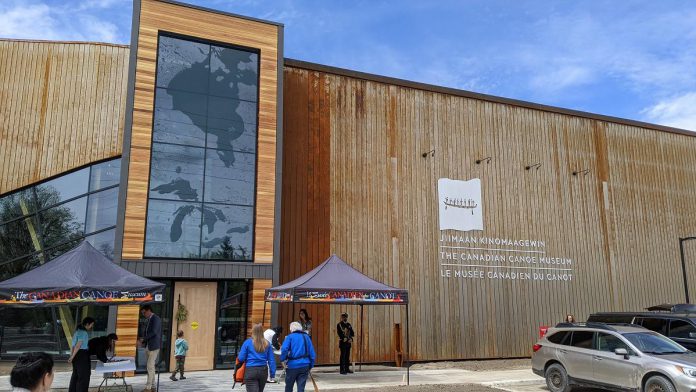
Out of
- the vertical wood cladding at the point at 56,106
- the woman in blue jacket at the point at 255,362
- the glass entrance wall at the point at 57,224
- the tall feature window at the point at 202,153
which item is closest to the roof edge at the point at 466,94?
the tall feature window at the point at 202,153

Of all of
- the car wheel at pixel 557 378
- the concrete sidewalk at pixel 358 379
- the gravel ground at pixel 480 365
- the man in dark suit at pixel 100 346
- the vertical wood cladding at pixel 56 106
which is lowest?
the gravel ground at pixel 480 365

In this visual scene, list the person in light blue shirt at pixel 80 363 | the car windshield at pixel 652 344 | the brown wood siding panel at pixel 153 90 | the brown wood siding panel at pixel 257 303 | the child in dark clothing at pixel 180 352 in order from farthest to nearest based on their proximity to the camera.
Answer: the brown wood siding panel at pixel 257 303
the brown wood siding panel at pixel 153 90
the child in dark clothing at pixel 180 352
the car windshield at pixel 652 344
the person in light blue shirt at pixel 80 363

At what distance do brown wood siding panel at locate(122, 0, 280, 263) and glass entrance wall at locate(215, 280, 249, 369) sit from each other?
109cm

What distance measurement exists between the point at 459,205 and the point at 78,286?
1431 centimetres

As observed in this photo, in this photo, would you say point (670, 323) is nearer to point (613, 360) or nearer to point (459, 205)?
point (613, 360)

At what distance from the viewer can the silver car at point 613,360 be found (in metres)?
10.9

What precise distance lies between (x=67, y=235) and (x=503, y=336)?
1538 cm

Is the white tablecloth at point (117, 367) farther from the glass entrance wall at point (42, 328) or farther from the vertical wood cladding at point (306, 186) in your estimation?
the vertical wood cladding at point (306, 186)

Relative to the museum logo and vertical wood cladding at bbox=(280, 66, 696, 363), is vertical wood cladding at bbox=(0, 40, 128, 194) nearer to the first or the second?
vertical wood cladding at bbox=(280, 66, 696, 363)

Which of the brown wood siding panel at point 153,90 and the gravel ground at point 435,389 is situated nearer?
the gravel ground at point 435,389

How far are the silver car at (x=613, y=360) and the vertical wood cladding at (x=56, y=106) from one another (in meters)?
13.8

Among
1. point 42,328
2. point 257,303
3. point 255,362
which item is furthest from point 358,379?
point 42,328

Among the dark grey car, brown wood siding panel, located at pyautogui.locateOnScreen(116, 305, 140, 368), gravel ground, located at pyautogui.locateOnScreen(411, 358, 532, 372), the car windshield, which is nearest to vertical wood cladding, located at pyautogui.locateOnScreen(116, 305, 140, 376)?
brown wood siding panel, located at pyautogui.locateOnScreen(116, 305, 140, 368)

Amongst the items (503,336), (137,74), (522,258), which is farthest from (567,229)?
(137,74)
